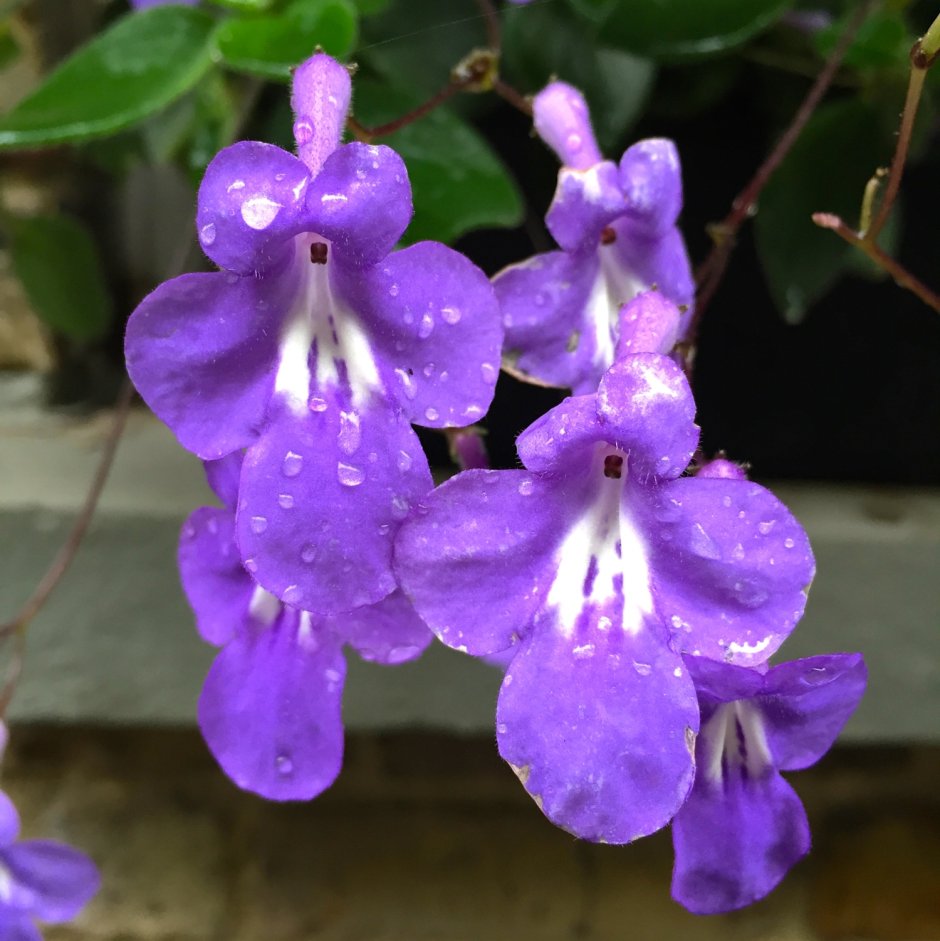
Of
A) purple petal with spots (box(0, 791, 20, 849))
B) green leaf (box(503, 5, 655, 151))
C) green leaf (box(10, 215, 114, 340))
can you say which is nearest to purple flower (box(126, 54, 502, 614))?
purple petal with spots (box(0, 791, 20, 849))

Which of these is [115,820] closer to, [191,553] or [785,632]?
[191,553]

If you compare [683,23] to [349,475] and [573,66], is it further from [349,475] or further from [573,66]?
[349,475]

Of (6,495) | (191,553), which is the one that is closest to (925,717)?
(191,553)

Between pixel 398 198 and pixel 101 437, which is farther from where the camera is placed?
pixel 101 437

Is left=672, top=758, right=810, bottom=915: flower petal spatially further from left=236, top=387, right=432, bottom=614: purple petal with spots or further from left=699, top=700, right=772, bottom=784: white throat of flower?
left=236, top=387, right=432, bottom=614: purple petal with spots

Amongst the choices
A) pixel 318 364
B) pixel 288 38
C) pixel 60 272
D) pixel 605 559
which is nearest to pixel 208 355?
pixel 318 364

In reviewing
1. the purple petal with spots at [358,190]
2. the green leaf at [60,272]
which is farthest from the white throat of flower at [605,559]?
the green leaf at [60,272]

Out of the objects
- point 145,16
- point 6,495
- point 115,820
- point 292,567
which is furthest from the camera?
point 115,820
